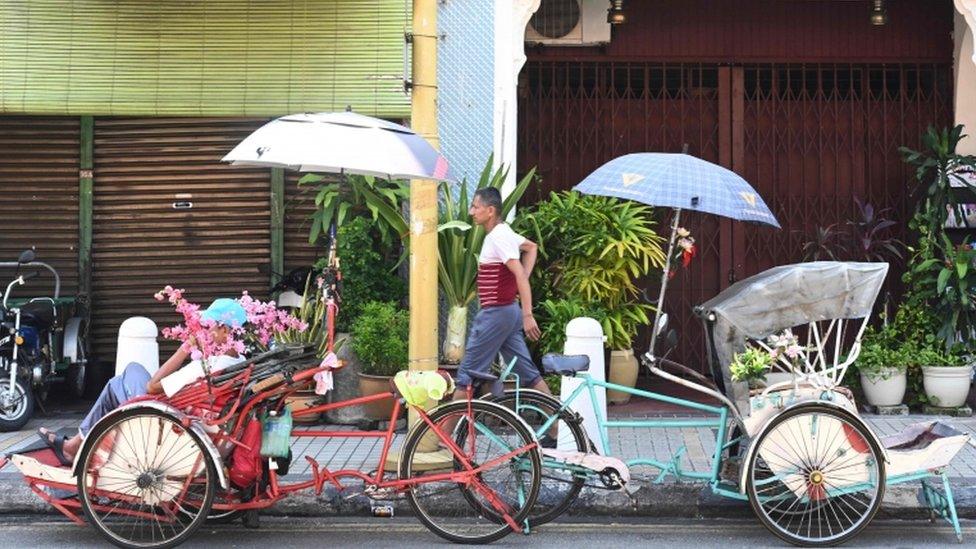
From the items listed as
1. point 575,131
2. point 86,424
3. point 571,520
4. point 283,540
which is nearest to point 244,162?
point 86,424

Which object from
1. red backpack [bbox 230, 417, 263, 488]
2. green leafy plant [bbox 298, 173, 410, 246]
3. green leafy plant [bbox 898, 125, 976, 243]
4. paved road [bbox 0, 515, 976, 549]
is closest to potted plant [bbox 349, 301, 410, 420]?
green leafy plant [bbox 298, 173, 410, 246]

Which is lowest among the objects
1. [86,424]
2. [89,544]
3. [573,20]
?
[89,544]

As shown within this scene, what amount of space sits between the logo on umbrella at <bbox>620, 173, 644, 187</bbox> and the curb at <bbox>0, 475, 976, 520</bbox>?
1949 mm

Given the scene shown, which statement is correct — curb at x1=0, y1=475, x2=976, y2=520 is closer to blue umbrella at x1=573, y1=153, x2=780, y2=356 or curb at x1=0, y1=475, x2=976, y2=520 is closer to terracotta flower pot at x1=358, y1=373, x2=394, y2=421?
blue umbrella at x1=573, y1=153, x2=780, y2=356

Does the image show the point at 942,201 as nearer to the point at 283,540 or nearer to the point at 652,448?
the point at 652,448

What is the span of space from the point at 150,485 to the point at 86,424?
687 millimetres

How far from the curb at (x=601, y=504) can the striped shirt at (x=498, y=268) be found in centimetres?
143

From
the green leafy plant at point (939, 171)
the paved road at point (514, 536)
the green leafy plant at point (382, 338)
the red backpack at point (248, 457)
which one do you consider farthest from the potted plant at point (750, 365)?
the green leafy plant at point (939, 171)

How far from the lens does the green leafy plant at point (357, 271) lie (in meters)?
9.73

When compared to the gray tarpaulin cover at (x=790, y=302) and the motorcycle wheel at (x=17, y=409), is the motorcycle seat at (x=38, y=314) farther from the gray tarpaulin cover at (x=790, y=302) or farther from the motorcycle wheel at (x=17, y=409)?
the gray tarpaulin cover at (x=790, y=302)

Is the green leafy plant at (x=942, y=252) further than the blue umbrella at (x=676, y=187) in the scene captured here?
Yes

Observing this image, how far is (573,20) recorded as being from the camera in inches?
440

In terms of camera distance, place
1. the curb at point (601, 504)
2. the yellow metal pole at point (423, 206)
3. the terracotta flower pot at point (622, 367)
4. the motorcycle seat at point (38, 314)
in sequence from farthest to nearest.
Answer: the terracotta flower pot at point (622, 367) < the motorcycle seat at point (38, 314) < the yellow metal pole at point (423, 206) < the curb at point (601, 504)

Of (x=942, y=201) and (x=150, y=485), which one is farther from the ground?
(x=942, y=201)
